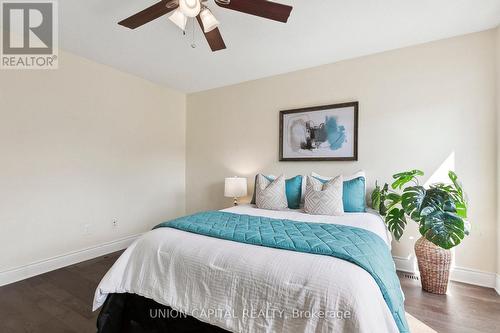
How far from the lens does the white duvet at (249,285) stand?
109cm

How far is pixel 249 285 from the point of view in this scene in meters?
1.29

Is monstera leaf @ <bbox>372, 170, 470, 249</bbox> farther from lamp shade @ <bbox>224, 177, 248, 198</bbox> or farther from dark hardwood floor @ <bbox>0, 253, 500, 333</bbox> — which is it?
lamp shade @ <bbox>224, 177, 248, 198</bbox>

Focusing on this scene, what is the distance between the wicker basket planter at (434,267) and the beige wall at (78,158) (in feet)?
11.4

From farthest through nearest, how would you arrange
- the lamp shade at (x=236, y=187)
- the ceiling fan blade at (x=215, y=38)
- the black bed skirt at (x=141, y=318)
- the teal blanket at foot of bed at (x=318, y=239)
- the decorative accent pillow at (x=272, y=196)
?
the lamp shade at (x=236, y=187)
the decorative accent pillow at (x=272, y=196)
the ceiling fan blade at (x=215, y=38)
the black bed skirt at (x=141, y=318)
the teal blanket at foot of bed at (x=318, y=239)

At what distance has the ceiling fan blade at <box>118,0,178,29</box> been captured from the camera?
160 cm

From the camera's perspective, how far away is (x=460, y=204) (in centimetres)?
219

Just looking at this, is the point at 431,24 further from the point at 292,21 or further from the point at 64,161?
the point at 64,161

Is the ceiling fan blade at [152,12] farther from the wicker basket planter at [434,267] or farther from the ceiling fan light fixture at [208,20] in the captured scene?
the wicker basket planter at [434,267]

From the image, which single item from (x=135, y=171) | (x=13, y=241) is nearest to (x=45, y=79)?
(x=135, y=171)

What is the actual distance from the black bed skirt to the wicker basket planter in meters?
1.96

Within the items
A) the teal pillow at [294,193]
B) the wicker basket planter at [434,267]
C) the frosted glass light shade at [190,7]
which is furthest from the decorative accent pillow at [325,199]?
the frosted glass light shade at [190,7]

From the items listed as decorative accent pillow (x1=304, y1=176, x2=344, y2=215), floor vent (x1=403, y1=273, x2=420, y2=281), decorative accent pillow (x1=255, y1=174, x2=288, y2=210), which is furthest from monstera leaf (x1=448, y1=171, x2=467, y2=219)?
decorative accent pillow (x1=255, y1=174, x2=288, y2=210)

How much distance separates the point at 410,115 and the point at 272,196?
5.68 ft

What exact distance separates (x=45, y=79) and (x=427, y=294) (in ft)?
14.2
